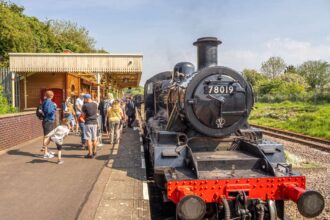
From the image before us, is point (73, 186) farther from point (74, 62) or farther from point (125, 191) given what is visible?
point (74, 62)

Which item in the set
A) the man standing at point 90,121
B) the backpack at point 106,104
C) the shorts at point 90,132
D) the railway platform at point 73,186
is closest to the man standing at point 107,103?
the backpack at point 106,104

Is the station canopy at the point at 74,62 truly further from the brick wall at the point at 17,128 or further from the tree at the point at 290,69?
the tree at the point at 290,69

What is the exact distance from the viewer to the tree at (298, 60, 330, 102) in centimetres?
8594

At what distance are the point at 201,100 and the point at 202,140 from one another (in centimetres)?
75

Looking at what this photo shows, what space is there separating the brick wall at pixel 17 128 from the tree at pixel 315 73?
82.9 meters

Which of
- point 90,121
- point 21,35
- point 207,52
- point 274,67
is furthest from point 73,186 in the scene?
point 274,67

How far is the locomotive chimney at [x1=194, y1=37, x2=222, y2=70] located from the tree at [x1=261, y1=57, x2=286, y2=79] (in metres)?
92.2

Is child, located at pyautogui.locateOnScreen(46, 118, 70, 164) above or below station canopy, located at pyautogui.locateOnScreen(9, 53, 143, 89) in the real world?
below

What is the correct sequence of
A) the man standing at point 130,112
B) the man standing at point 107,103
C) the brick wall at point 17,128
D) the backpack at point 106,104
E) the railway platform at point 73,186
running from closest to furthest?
the railway platform at point 73,186 < the brick wall at point 17,128 < the man standing at point 107,103 < the backpack at point 106,104 < the man standing at point 130,112

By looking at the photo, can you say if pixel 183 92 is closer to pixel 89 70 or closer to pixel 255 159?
pixel 255 159

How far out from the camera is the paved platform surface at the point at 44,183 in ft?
15.7

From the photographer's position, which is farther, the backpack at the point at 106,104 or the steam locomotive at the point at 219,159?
the backpack at the point at 106,104

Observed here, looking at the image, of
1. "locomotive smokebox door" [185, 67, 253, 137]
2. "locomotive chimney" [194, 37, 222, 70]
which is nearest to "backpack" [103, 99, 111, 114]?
"locomotive chimney" [194, 37, 222, 70]

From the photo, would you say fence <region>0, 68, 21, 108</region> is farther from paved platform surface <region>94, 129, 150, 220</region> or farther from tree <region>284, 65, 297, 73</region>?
tree <region>284, 65, 297, 73</region>
